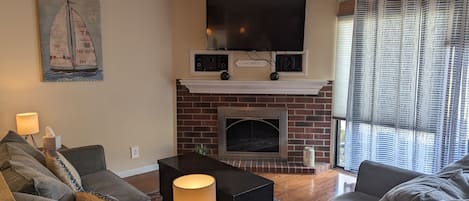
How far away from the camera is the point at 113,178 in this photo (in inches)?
103

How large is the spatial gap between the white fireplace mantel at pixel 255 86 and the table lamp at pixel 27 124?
1.56m

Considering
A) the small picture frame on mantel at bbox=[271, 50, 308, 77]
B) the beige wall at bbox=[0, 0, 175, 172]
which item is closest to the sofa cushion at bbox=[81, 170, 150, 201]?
the beige wall at bbox=[0, 0, 175, 172]

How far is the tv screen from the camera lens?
3.74 meters

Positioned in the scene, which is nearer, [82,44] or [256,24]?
[82,44]

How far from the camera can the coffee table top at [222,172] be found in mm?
2393

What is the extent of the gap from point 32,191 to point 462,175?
6.45ft

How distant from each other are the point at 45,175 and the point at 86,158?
1121 millimetres

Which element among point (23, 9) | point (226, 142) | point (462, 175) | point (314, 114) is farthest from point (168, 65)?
point (462, 175)

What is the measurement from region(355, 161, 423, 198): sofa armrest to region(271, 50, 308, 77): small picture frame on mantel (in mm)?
1736

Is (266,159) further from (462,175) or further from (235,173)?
(462,175)

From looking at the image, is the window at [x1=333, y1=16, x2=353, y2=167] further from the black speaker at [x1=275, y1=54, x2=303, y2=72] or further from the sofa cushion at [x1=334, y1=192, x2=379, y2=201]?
the sofa cushion at [x1=334, y1=192, x2=379, y2=201]

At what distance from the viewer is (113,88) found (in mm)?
3611

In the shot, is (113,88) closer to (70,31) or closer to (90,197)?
(70,31)

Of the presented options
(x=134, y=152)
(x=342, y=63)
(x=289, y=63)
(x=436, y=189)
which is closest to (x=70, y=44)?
(x=134, y=152)
